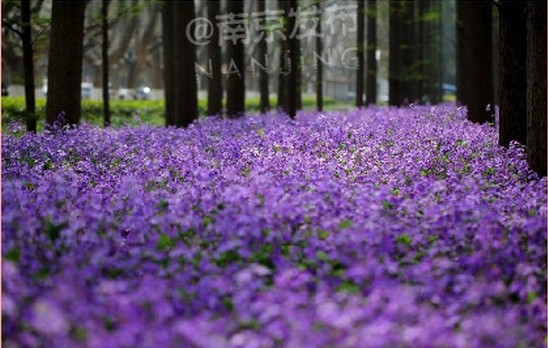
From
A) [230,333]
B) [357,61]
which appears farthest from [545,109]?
[357,61]

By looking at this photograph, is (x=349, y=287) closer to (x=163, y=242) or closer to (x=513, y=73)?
(x=163, y=242)

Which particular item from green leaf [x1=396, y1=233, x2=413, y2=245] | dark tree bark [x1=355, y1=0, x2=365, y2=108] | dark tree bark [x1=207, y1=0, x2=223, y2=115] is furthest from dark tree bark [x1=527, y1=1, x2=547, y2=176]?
dark tree bark [x1=355, y1=0, x2=365, y2=108]

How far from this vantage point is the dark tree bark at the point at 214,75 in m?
20.3

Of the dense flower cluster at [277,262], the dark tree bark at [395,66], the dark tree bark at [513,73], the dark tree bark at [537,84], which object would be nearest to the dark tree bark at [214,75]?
the dark tree bark at [395,66]

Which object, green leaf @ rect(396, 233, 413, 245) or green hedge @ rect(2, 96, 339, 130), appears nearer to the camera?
green leaf @ rect(396, 233, 413, 245)

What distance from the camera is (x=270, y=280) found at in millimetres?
4473

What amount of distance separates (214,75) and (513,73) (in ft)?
42.1

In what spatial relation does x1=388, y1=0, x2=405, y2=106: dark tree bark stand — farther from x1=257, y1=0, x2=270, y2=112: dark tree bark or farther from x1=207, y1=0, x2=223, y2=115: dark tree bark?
x1=207, y1=0, x2=223, y2=115: dark tree bark

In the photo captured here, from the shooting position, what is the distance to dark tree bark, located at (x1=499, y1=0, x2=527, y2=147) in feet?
28.7

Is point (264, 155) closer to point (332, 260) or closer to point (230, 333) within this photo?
point (332, 260)

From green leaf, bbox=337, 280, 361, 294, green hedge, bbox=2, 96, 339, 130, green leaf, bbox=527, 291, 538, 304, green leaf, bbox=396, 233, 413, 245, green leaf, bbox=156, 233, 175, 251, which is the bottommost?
green leaf, bbox=527, 291, 538, 304

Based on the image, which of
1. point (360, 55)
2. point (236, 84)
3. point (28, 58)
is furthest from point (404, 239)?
point (360, 55)

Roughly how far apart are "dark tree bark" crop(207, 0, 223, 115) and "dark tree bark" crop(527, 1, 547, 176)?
44.0ft

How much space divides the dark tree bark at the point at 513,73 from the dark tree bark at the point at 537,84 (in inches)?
64.7
